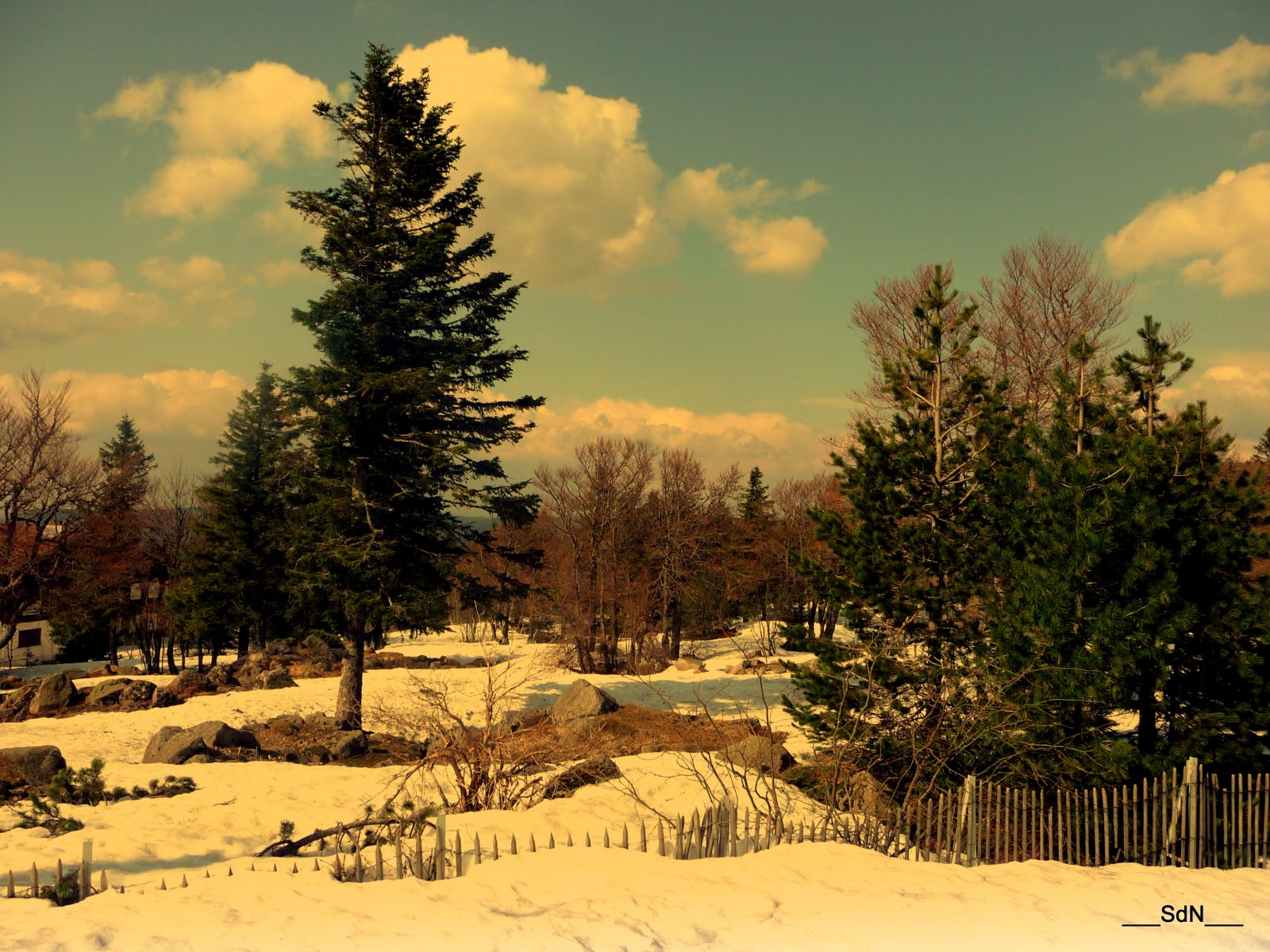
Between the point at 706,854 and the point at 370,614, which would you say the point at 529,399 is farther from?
the point at 706,854

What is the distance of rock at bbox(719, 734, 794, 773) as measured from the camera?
48.4ft

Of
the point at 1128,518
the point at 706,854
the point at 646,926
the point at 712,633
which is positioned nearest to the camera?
the point at 646,926

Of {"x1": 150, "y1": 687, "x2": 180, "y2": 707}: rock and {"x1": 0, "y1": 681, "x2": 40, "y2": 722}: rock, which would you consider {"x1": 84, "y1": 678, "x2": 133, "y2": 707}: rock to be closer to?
{"x1": 150, "y1": 687, "x2": 180, "y2": 707}: rock

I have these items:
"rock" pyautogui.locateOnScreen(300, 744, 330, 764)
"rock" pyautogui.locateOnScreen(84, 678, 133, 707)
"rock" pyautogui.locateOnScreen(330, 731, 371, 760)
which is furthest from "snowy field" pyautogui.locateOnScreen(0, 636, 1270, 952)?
"rock" pyautogui.locateOnScreen(84, 678, 133, 707)

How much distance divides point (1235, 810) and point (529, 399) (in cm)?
1748

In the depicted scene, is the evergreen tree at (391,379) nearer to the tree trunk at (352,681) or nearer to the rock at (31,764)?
the tree trunk at (352,681)

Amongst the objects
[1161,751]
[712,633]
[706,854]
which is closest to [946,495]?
[1161,751]

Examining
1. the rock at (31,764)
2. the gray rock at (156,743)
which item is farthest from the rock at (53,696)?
the rock at (31,764)

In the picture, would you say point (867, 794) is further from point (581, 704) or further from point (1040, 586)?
point (581, 704)

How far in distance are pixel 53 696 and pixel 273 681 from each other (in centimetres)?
579

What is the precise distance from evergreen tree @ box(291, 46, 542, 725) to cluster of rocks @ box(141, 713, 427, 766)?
2.08 m

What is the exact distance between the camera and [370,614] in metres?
20.0

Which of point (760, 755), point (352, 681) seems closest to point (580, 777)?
point (760, 755)

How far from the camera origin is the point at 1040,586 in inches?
419
